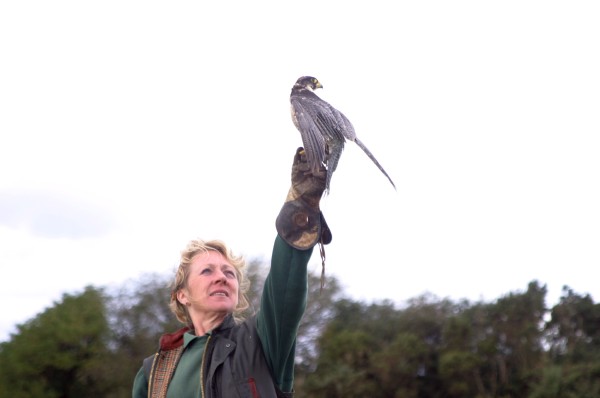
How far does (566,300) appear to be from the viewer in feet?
71.2

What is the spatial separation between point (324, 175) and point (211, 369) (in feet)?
2.58

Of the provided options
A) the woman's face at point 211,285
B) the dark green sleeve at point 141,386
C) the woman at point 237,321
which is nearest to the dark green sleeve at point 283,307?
the woman at point 237,321

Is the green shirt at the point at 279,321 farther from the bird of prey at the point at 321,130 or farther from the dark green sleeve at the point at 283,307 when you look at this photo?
the bird of prey at the point at 321,130

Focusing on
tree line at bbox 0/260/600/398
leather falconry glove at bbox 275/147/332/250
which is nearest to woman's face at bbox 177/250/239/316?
leather falconry glove at bbox 275/147/332/250

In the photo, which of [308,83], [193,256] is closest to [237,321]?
[193,256]

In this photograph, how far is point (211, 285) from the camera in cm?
309

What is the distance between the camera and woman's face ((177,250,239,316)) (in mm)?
3066

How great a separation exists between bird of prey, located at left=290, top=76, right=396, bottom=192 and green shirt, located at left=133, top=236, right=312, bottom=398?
0.27 meters

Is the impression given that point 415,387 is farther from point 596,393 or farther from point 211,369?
point 211,369

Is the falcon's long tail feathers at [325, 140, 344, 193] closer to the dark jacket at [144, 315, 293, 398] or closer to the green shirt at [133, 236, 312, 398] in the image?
the green shirt at [133, 236, 312, 398]

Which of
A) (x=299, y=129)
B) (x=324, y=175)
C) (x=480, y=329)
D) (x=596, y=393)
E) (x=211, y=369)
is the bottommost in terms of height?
(x=211, y=369)

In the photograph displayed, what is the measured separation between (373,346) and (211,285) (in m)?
20.7

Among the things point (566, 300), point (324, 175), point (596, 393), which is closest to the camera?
point (324, 175)

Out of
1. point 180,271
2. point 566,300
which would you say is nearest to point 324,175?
point 180,271
